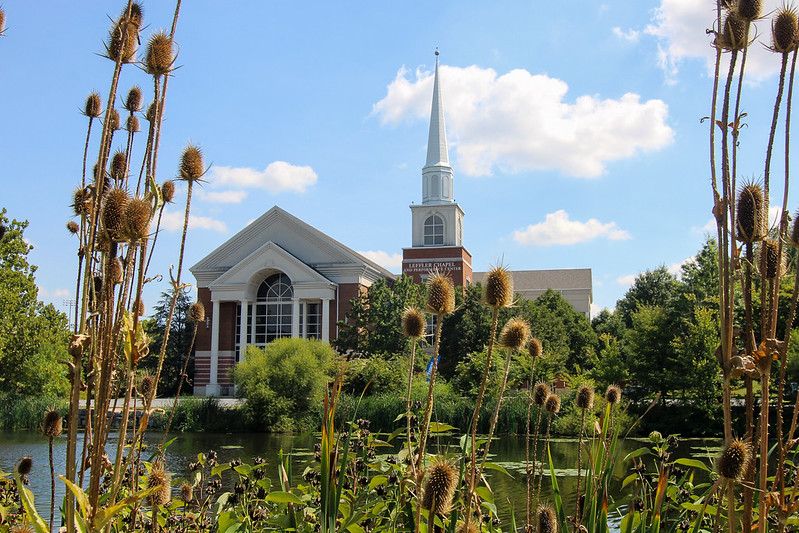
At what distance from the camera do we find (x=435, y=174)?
52969mm

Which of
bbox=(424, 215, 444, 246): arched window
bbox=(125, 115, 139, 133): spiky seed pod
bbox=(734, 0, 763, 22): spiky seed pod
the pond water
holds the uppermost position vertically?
bbox=(424, 215, 444, 246): arched window

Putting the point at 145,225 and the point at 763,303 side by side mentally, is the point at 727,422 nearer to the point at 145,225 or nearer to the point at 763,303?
the point at 763,303

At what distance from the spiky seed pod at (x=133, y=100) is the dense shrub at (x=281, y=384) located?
79.0 ft

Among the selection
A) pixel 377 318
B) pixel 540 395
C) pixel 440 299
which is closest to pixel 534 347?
pixel 540 395

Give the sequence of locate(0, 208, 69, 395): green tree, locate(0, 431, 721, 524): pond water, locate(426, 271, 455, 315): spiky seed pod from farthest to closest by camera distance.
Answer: locate(0, 208, 69, 395): green tree, locate(0, 431, 721, 524): pond water, locate(426, 271, 455, 315): spiky seed pod

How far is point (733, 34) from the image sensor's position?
6.79ft

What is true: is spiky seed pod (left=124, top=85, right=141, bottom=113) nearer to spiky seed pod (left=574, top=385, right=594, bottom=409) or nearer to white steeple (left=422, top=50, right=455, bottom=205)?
spiky seed pod (left=574, top=385, right=594, bottom=409)

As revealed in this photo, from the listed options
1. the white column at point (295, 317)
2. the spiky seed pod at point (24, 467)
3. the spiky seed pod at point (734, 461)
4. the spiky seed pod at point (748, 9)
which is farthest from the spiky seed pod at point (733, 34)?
the white column at point (295, 317)

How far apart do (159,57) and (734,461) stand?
80.7 inches

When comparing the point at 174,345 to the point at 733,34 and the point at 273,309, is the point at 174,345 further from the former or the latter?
the point at 733,34

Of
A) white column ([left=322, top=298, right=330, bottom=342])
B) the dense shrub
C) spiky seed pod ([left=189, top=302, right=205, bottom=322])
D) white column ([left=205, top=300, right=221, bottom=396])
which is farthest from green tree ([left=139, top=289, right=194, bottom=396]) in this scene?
spiky seed pod ([left=189, top=302, right=205, bottom=322])

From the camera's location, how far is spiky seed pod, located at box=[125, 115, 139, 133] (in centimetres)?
252

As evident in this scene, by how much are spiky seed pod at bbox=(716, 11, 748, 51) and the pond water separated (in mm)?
7593

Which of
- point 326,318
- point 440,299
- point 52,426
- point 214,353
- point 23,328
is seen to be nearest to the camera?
point 440,299
